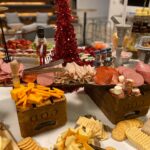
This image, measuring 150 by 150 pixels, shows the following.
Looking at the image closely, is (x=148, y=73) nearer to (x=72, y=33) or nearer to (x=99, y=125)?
(x=99, y=125)

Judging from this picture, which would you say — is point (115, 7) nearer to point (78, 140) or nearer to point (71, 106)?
point (71, 106)

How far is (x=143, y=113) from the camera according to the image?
2.66 ft

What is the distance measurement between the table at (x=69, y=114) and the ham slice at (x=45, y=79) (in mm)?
167

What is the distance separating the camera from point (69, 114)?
0.83 m

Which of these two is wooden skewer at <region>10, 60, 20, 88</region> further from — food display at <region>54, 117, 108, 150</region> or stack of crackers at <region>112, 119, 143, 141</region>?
stack of crackers at <region>112, 119, 143, 141</region>

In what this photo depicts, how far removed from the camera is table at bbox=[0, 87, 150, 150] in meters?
0.69

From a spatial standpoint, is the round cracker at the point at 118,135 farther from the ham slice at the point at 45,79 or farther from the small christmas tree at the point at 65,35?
the small christmas tree at the point at 65,35

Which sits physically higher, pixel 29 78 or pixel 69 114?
pixel 29 78

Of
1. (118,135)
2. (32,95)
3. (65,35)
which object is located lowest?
(118,135)

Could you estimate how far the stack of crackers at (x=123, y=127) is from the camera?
2.29 ft

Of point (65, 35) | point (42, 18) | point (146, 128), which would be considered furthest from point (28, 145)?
point (42, 18)

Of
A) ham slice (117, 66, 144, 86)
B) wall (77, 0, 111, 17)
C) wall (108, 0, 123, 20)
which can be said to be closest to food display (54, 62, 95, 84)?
ham slice (117, 66, 144, 86)

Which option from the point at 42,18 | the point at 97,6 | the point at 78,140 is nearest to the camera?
the point at 78,140

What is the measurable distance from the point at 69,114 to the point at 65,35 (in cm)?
35
